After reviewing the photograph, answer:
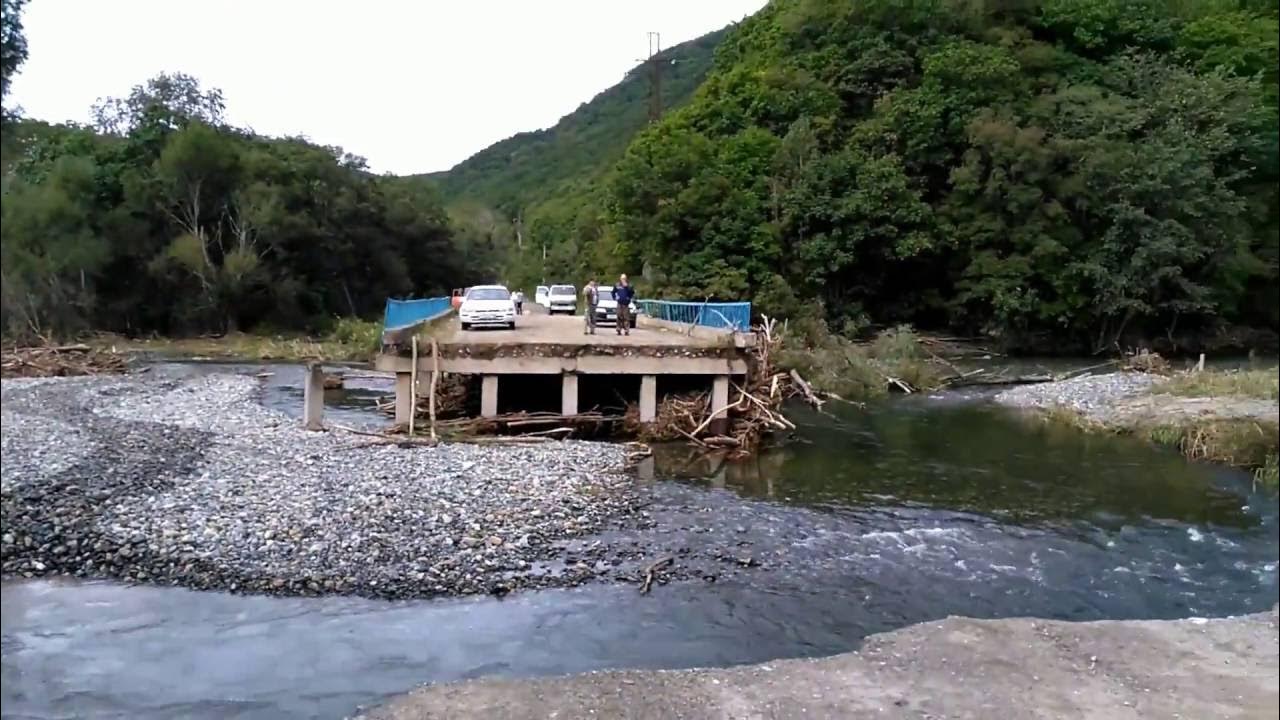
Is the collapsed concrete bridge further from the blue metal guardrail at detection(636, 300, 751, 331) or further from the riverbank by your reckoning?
the riverbank

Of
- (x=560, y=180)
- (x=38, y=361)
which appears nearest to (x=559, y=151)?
(x=560, y=180)

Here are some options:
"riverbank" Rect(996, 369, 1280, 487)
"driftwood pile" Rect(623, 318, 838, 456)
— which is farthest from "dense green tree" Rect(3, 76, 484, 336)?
"driftwood pile" Rect(623, 318, 838, 456)

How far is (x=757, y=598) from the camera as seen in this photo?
10594 mm

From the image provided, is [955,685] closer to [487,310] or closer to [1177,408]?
[1177,408]

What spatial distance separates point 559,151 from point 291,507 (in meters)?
116

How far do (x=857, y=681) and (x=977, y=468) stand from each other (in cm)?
1169

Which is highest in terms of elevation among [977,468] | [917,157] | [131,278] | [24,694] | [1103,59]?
[1103,59]

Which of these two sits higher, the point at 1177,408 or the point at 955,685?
the point at 1177,408

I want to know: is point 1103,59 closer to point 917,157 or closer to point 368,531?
point 917,157

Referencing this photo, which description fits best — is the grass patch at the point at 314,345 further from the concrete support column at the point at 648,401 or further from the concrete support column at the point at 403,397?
the concrete support column at the point at 648,401

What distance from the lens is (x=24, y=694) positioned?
4031 millimetres

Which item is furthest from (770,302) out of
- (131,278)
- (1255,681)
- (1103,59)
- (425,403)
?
(131,278)

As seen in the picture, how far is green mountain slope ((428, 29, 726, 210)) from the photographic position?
4001 inches

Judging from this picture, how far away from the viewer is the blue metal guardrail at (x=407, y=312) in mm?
22719
